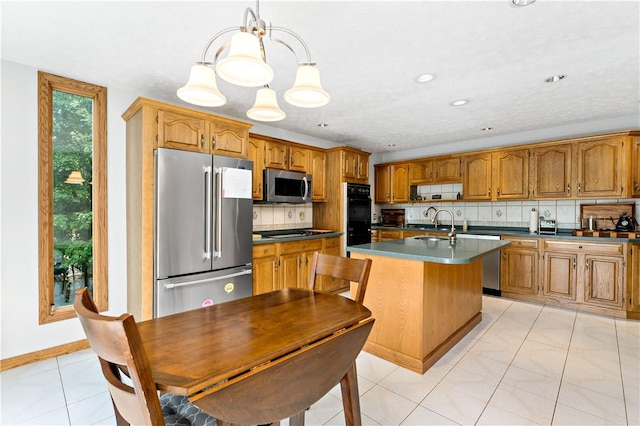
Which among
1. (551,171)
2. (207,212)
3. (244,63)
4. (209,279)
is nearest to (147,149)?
(207,212)

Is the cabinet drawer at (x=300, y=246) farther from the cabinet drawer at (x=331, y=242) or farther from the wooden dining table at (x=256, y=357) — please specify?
the wooden dining table at (x=256, y=357)

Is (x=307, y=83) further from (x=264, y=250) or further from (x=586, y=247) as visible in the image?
(x=586, y=247)

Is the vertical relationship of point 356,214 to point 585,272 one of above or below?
above

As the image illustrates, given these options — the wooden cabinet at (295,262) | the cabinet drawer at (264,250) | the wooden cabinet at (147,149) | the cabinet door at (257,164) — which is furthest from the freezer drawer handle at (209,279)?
the cabinet door at (257,164)

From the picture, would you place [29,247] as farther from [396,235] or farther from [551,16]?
[396,235]

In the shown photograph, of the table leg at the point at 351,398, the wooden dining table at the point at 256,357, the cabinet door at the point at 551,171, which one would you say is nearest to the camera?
the wooden dining table at the point at 256,357

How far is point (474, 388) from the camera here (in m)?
2.12

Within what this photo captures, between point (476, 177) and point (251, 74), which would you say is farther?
point (476, 177)

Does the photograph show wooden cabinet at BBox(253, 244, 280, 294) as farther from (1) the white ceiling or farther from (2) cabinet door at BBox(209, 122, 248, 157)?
(1) the white ceiling

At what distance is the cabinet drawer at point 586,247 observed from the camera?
347 cm

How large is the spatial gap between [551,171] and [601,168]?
499mm

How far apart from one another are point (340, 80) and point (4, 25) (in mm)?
2363

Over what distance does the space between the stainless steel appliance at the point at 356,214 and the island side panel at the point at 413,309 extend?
192 cm

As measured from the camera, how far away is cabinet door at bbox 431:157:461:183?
16.5 feet
